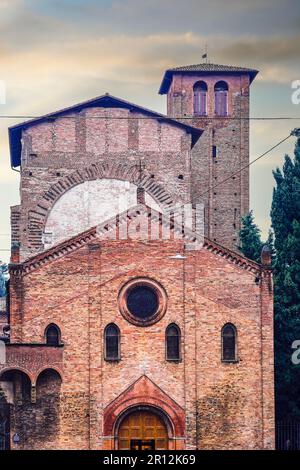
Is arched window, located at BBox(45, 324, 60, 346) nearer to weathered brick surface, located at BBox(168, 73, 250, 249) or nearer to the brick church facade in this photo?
the brick church facade

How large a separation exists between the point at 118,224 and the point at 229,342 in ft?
16.1

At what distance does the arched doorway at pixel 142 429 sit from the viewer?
3462 centimetres

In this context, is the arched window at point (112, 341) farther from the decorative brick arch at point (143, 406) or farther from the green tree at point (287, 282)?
the green tree at point (287, 282)

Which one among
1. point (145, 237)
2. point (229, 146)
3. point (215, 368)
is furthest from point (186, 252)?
point (229, 146)

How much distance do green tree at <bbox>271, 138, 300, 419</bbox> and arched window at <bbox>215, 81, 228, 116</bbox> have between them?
31.6 feet

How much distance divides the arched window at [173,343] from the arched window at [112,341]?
151cm

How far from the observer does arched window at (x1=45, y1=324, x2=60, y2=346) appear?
34938 millimetres

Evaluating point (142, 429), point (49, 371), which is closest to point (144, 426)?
point (142, 429)

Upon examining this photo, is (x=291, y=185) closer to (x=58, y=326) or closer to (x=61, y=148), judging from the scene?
(x=61, y=148)

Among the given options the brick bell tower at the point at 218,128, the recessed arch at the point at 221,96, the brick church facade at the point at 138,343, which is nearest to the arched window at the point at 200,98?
the brick bell tower at the point at 218,128

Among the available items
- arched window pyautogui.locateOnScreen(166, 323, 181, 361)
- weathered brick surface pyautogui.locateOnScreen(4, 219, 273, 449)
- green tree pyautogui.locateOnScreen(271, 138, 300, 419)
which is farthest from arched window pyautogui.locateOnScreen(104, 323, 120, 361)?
green tree pyautogui.locateOnScreen(271, 138, 300, 419)

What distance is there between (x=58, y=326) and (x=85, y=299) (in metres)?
1.15

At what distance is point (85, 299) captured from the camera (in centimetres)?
3519

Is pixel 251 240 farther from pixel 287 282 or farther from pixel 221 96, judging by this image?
pixel 221 96
